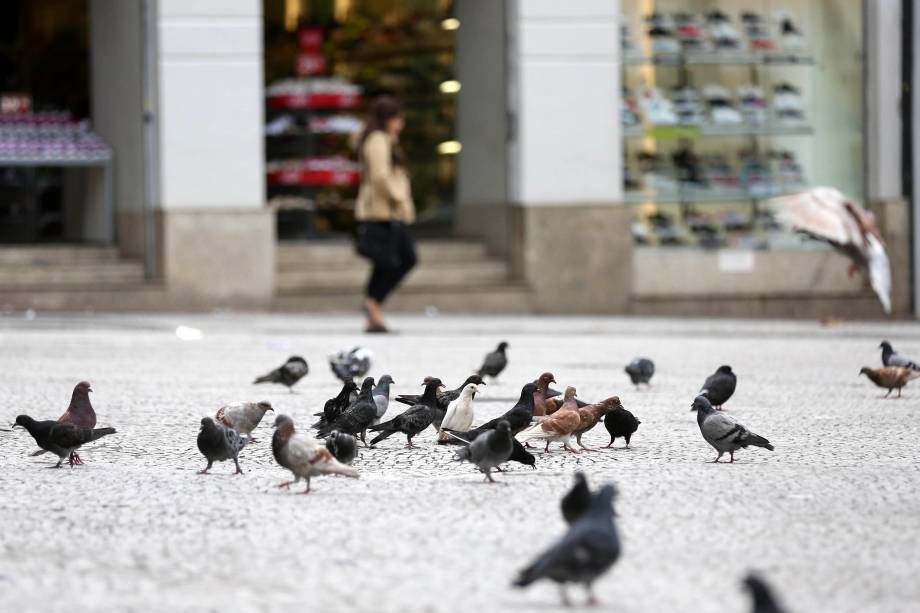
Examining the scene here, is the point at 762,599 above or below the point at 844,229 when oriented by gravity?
below

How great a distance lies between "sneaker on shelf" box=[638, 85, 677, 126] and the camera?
2162 centimetres

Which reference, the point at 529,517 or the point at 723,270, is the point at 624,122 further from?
Answer: the point at 529,517

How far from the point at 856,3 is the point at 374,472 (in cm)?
1560

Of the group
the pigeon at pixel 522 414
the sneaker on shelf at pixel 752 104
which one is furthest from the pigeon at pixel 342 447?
the sneaker on shelf at pixel 752 104

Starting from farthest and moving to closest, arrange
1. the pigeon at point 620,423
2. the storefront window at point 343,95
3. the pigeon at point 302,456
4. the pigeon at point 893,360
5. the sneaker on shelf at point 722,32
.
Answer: the storefront window at point 343,95, the sneaker on shelf at point 722,32, the pigeon at point 893,360, the pigeon at point 620,423, the pigeon at point 302,456

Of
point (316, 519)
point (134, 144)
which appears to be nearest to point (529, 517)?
point (316, 519)

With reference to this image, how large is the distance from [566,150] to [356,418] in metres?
12.8

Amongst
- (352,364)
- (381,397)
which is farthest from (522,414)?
(352,364)

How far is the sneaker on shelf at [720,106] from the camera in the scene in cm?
2217

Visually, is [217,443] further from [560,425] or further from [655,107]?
[655,107]

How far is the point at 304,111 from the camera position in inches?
888

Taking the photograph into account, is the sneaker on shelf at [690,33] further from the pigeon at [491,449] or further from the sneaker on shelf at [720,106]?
the pigeon at [491,449]

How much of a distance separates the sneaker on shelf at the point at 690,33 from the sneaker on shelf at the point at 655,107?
730mm

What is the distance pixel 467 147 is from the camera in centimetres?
2234
